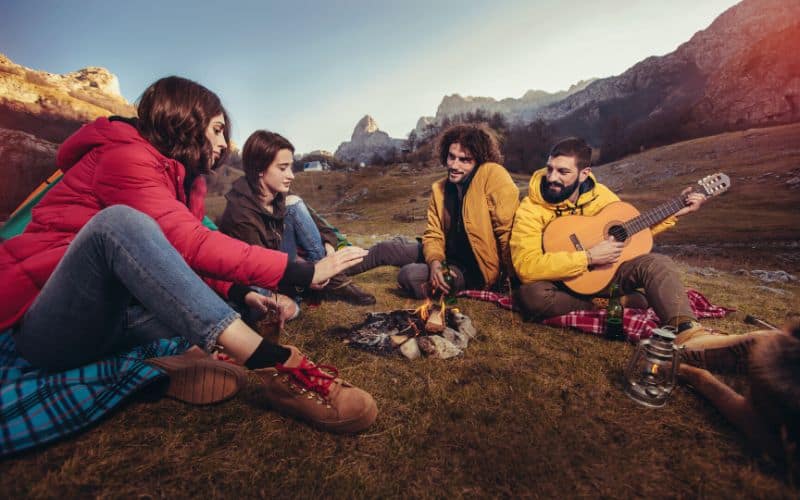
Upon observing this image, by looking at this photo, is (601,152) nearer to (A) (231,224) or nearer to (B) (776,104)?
(B) (776,104)

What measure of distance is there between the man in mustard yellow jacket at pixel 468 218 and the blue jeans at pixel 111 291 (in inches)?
119

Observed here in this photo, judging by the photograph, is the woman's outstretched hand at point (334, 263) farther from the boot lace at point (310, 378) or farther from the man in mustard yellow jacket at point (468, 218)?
the man in mustard yellow jacket at point (468, 218)

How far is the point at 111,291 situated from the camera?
1.80 metres

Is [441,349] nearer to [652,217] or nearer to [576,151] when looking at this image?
[576,151]

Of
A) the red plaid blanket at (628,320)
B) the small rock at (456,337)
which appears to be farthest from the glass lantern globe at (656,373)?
the small rock at (456,337)

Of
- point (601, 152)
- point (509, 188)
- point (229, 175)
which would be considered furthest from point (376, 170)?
point (509, 188)

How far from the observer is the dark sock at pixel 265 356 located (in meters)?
1.90

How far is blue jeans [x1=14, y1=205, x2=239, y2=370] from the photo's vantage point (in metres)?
1.64

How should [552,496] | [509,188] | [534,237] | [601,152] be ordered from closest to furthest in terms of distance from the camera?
[552,496] → [534,237] → [509,188] → [601,152]

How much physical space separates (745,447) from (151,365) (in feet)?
12.4

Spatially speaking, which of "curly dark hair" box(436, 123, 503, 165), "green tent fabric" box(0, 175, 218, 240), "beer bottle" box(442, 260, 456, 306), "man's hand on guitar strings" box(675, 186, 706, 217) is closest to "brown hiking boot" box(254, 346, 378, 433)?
"green tent fabric" box(0, 175, 218, 240)

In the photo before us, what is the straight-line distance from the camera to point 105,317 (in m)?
1.85

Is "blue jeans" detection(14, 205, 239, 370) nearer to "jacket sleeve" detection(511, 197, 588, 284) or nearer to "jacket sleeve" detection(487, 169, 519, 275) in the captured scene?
"jacket sleeve" detection(511, 197, 588, 284)

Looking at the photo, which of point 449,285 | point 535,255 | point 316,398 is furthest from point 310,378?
point 535,255
